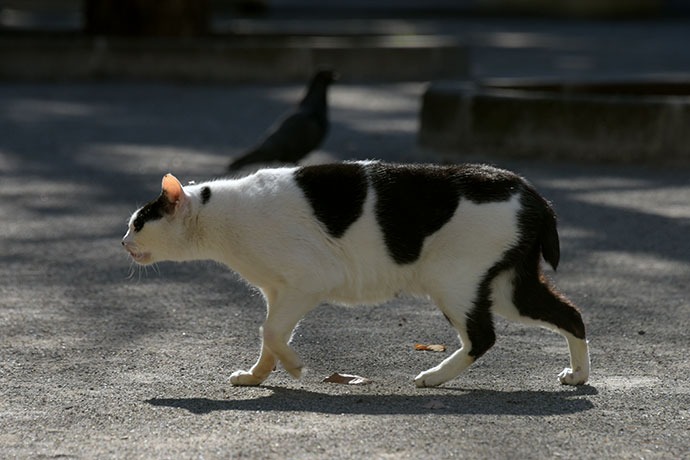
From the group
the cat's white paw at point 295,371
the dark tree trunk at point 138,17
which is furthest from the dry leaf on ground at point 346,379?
the dark tree trunk at point 138,17

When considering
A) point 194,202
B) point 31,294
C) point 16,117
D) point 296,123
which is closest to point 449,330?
point 194,202

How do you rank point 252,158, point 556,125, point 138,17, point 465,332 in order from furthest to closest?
point 138,17 < point 556,125 < point 252,158 < point 465,332

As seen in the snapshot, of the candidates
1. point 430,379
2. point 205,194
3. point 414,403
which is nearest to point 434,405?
point 414,403

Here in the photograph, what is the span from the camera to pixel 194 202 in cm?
498

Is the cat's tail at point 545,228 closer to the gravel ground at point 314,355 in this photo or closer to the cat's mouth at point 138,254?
the gravel ground at point 314,355

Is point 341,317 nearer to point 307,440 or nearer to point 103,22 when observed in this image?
point 307,440

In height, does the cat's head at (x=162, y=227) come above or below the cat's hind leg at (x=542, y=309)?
above

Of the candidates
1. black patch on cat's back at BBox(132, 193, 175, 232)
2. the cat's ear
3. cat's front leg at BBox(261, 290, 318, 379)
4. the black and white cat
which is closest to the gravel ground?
cat's front leg at BBox(261, 290, 318, 379)

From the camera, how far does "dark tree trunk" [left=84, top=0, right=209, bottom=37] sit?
17234mm

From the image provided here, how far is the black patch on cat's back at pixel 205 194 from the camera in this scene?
5.00 metres

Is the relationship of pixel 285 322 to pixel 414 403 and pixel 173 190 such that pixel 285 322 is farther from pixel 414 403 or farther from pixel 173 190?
pixel 173 190

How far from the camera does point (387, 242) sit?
15.9 ft

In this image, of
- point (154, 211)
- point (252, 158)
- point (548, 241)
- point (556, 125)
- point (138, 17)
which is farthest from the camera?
point (138, 17)

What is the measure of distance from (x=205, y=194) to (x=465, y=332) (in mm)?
1249
